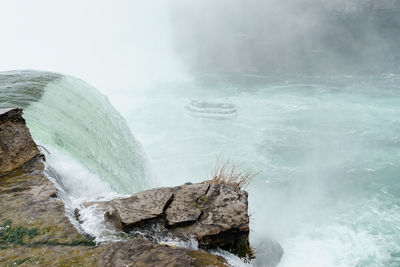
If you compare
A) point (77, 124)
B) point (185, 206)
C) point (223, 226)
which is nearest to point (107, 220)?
point (185, 206)

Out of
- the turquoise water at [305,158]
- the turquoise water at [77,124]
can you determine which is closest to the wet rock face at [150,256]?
the turquoise water at [77,124]

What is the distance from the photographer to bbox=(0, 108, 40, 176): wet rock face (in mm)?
3529

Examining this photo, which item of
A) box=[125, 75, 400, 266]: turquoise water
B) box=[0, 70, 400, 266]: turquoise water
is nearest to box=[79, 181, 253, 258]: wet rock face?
box=[0, 70, 400, 266]: turquoise water

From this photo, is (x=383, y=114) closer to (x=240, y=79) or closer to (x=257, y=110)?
(x=257, y=110)

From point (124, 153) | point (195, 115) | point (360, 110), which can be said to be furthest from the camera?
point (360, 110)

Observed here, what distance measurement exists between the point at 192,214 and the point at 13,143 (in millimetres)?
2289

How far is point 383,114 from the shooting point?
100 ft

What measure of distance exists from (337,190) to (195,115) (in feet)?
50.8

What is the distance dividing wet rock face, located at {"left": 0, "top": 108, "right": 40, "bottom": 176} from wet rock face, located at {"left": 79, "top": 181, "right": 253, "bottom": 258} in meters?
1.04

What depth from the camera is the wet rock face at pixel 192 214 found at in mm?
2791

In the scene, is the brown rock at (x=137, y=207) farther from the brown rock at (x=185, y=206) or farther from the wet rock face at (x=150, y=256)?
the wet rock face at (x=150, y=256)

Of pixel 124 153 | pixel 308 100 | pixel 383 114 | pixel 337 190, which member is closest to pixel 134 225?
pixel 124 153

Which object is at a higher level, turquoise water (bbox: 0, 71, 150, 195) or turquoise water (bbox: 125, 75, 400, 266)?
turquoise water (bbox: 0, 71, 150, 195)

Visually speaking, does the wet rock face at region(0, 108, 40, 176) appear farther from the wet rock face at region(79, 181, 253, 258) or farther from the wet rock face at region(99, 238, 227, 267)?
the wet rock face at region(99, 238, 227, 267)
